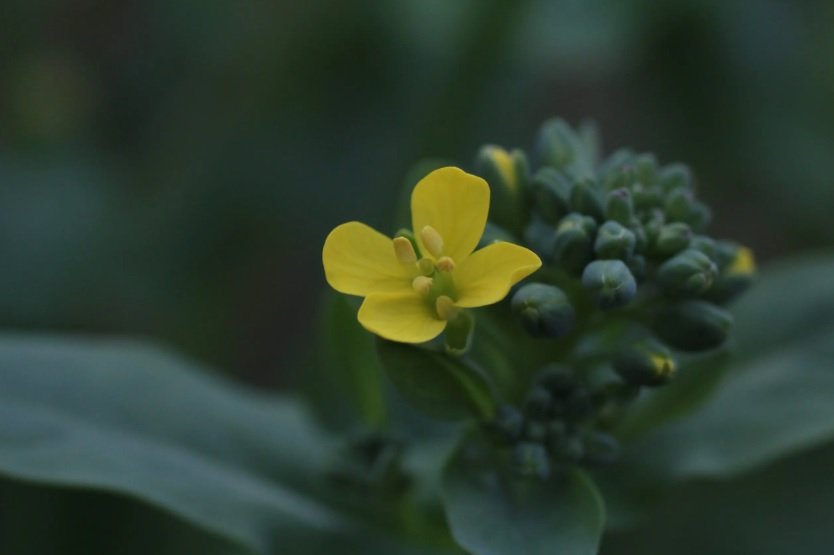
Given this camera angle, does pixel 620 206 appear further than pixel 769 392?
No

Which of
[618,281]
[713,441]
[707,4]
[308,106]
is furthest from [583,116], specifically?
[618,281]

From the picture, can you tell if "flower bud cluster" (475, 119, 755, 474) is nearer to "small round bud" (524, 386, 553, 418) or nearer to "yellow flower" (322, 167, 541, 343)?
"small round bud" (524, 386, 553, 418)

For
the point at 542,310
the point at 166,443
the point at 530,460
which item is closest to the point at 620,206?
the point at 542,310

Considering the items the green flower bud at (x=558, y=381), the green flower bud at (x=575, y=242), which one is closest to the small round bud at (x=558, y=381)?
the green flower bud at (x=558, y=381)

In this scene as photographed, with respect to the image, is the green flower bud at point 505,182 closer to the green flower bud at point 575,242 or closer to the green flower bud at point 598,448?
the green flower bud at point 575,242

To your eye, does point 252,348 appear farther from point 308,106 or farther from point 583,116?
point 583,116

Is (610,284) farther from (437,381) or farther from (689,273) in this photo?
(437,381)

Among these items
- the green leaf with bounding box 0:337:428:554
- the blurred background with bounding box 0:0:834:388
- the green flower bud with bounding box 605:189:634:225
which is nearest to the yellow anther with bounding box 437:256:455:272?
the green flower bud with bounding box 605:189:634:225
